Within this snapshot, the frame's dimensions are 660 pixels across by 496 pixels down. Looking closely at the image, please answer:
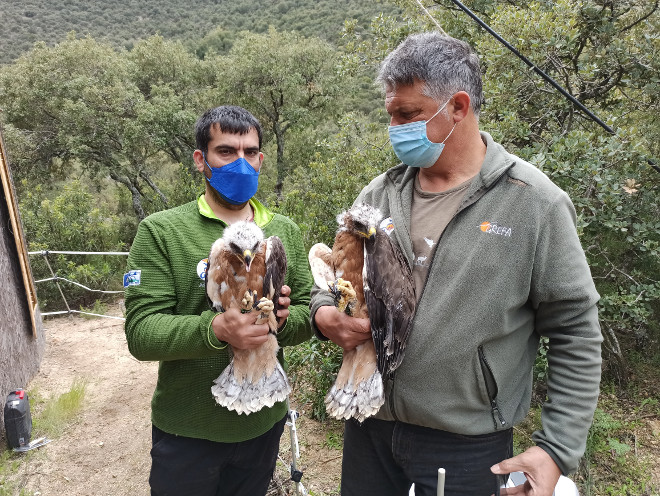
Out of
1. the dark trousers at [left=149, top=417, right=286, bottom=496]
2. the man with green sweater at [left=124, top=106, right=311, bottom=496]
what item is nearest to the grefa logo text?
the man with green sweater at [left=124, top=106, right=311, bottom=496]

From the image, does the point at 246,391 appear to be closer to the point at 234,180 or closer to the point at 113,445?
the point at 234,180

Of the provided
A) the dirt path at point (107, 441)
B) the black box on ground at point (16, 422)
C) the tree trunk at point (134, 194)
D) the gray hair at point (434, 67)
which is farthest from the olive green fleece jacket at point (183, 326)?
the tree trunk at point (134, 194)

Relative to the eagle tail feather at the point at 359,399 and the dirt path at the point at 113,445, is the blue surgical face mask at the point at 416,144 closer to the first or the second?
the eagle tail feather at the point at 359,399

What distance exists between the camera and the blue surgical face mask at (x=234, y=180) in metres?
2.87

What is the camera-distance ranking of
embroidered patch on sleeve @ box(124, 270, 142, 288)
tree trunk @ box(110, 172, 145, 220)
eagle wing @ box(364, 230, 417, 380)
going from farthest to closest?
tree trunk @ box(110, 172, 145, 220) < embroidered patch on sleeve @ box(124, 270, 142, 288) < eagle wing @ box(364, 230, 417, 380)

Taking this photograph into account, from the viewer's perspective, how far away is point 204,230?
111 inches

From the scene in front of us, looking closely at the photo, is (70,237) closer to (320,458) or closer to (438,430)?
(320,458)

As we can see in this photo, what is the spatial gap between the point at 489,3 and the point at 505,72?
Result: 11.5 feet

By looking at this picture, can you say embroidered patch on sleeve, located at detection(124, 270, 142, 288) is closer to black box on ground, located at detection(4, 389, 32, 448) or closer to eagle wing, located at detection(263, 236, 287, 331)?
eagle wing, located at detection(263, 236, 287, 331)

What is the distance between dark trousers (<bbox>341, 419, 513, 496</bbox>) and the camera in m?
2.28

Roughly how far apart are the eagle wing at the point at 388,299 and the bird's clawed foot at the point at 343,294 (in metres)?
0.09

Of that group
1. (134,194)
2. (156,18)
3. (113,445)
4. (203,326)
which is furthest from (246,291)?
(156,18)

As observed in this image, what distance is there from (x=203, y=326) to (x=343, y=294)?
0.82 metres

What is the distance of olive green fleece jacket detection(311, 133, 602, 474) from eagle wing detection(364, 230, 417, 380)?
0.07m
